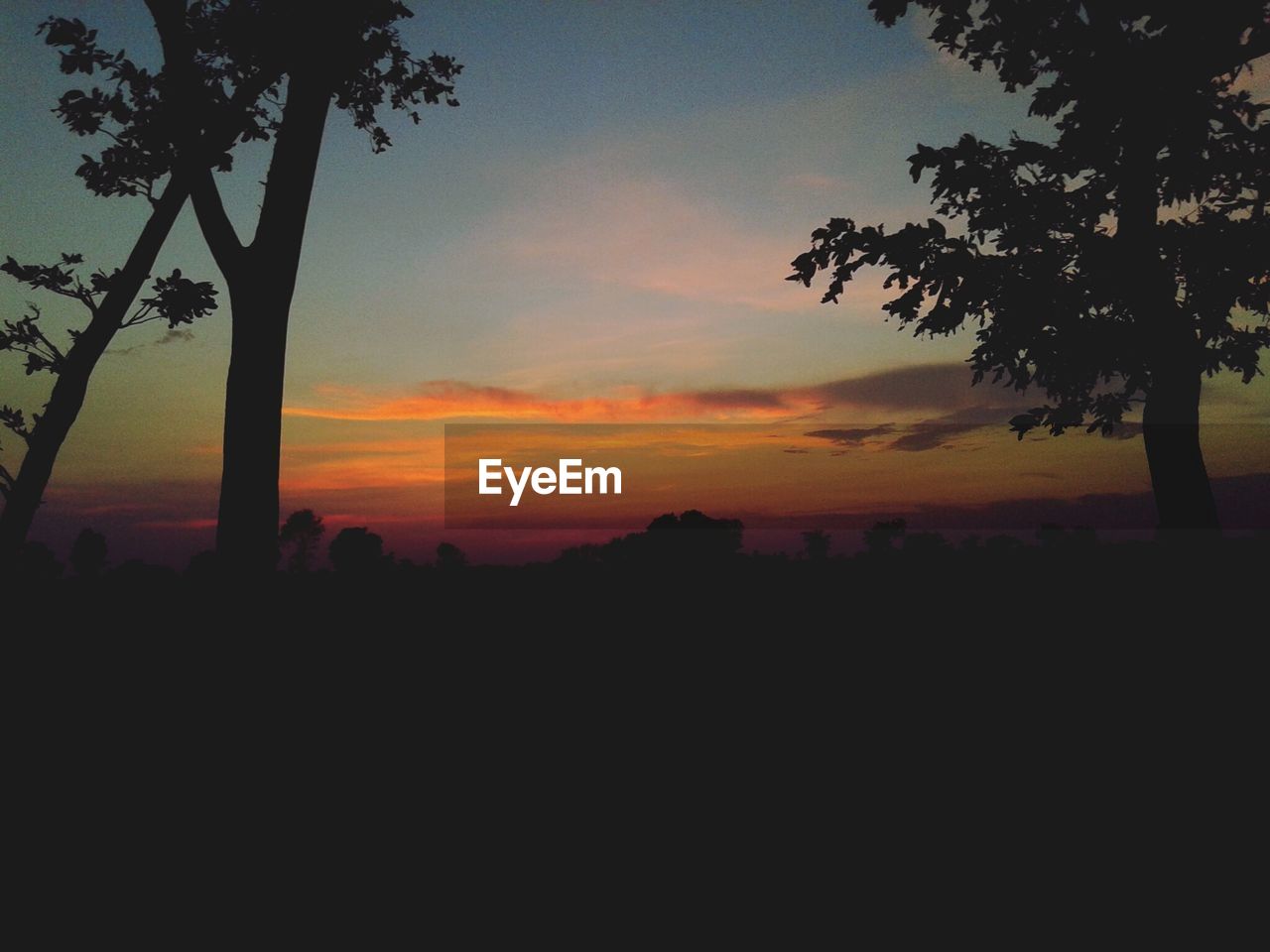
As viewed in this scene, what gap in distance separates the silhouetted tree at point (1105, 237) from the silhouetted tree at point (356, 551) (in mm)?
7602

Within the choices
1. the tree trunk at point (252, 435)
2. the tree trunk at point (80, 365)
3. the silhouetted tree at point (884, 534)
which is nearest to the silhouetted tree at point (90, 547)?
the tree trunk at point (80, 365)

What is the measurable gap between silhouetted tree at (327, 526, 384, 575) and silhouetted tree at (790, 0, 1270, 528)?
7.60 m

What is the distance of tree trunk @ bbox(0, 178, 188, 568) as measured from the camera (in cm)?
1202

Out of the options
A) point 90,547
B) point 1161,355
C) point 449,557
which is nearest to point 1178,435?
point 1161,355

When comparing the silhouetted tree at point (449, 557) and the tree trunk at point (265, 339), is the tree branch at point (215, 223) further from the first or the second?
the silhouetted tree at point (449, 557)

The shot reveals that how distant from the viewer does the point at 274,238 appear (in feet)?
30.8

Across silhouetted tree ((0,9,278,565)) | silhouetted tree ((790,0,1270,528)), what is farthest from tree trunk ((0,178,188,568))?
silhouetted tree ((790,0,1270,528))

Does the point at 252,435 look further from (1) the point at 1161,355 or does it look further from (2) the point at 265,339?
(1) the point at 1161,355

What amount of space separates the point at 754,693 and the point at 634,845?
262 cm

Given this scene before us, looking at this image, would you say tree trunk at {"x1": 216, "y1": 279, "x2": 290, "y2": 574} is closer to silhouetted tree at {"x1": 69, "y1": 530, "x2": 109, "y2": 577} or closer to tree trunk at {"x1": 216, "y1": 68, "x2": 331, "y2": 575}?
tree trunk at {"x1": 216, "y1": 68, "x2": 331, "y2": 575}

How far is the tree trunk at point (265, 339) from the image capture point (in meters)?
9.05

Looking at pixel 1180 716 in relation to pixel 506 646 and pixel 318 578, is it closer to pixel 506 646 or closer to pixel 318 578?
pixel 506 646

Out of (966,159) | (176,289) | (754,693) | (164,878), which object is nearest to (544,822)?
(164,878)

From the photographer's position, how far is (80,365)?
1225 cm
